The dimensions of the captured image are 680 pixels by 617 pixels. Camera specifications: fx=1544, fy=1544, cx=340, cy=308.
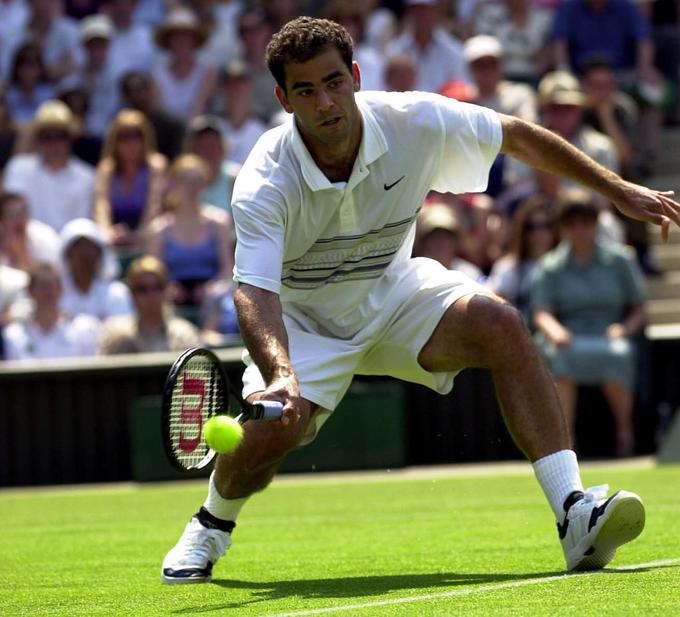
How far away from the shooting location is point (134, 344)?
11.9 m

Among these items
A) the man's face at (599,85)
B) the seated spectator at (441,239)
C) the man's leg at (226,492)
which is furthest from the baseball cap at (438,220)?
the man's leg at (226,492)

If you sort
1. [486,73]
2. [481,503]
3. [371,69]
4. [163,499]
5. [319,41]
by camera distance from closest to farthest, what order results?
A: [319,41]
[481,503]
[163,499]
[486,73]
[371,69]

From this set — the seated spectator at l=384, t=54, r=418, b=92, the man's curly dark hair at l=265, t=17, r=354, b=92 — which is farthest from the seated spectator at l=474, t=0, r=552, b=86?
the man's curly dark hair at l=265, t=17, r=354, b=92

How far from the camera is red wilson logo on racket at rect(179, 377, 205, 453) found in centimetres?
519

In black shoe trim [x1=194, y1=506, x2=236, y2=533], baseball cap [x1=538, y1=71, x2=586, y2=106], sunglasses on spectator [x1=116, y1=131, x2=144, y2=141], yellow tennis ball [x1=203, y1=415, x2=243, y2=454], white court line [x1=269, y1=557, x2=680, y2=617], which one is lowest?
white court line [x1=269, y1=557, x2=680, y2=617]

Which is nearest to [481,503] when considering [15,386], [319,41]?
[319,41]

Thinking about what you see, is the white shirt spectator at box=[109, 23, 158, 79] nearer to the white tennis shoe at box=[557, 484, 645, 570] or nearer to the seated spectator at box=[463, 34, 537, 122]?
the seated spectator at box=[463, 34, 537, 122]

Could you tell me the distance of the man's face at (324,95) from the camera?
17.5ft

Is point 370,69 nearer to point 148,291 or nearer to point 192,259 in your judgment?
point 192,259

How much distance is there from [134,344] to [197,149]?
7.37 ft

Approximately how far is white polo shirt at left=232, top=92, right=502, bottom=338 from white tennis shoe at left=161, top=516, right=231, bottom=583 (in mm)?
Result: 889

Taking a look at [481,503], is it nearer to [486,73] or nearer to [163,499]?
[163,499]

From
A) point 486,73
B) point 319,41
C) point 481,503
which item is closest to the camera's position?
point 319,41

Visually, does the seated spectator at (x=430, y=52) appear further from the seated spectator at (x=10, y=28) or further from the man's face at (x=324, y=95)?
the man's face at (x=324, y=95)
